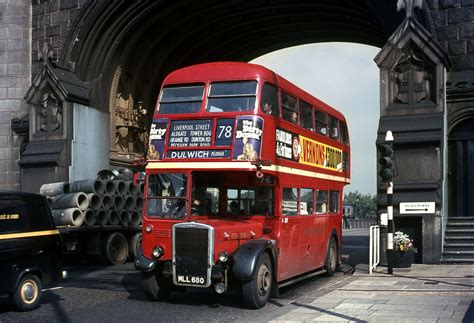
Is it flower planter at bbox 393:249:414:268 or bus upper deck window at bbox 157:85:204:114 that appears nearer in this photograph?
bus upper deck window at bbox 157:85:204:114

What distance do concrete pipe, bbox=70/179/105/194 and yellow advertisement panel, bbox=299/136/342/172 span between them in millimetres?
7245

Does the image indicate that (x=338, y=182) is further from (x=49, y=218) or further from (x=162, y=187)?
(x=49, y=218)

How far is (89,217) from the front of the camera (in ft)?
61.1

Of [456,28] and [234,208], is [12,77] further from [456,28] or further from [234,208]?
[456,28]

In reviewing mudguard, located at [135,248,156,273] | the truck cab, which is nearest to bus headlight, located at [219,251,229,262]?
mudguard, located at [135,248,156,273]

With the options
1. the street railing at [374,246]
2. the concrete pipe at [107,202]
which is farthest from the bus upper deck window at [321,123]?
the concrete pipe at [107,202]

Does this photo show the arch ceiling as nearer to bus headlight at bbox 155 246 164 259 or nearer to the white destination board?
the white destination board

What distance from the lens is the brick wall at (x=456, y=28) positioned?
751 inches

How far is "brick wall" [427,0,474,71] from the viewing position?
19078mm

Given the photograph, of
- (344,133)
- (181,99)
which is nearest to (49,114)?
(344,133)

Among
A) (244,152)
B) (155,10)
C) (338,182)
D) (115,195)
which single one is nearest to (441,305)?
(244,152)

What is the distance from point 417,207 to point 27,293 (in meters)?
11.0

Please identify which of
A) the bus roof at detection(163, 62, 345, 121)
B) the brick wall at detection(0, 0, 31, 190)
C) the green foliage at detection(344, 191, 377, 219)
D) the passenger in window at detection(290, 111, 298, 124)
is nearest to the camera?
the bus roof at detection(163, 62, 345, 121)

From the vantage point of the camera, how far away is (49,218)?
12.0 metres
